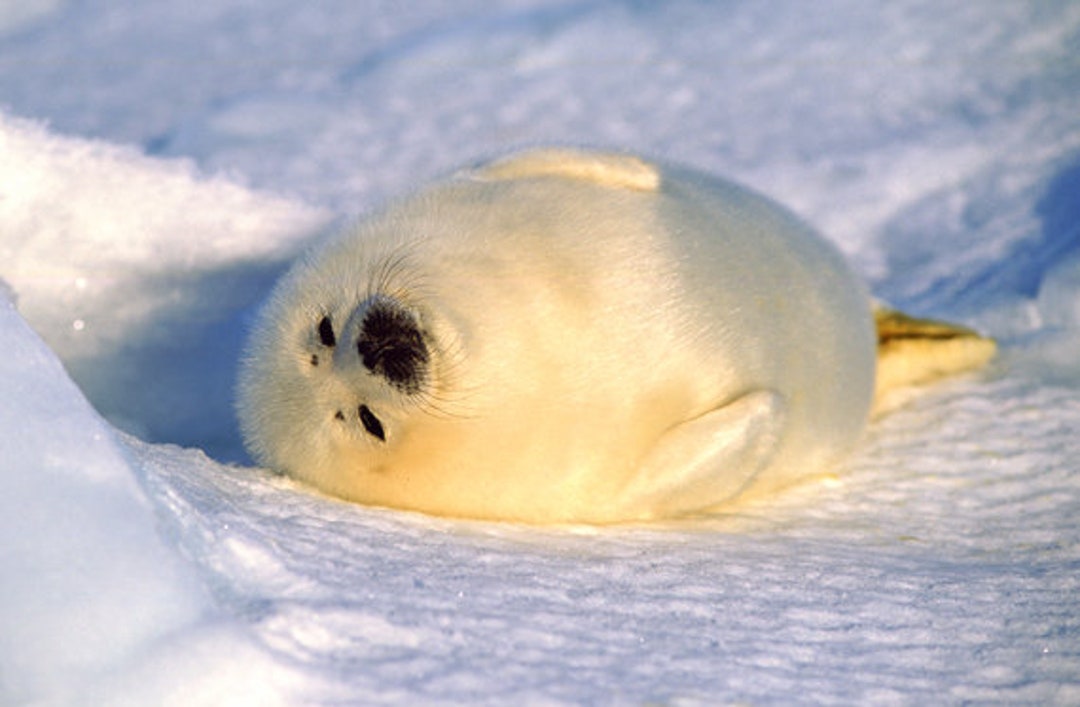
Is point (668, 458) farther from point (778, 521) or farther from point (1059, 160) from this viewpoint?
point (1059, 160)

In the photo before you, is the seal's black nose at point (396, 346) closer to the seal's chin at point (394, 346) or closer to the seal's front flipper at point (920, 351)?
the seal's chin at point (394, 346)

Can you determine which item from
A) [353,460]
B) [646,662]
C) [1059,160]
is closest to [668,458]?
[353,460]

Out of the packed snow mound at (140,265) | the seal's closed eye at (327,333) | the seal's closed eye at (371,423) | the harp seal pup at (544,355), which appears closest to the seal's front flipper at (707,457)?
the harp seal pup at (544,355)

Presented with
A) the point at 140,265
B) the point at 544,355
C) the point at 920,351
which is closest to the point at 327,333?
the point at 544,355

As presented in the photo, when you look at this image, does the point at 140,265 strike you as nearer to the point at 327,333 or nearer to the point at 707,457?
the point at 327,333

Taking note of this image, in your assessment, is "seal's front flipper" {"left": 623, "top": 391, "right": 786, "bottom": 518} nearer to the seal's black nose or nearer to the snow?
the snow

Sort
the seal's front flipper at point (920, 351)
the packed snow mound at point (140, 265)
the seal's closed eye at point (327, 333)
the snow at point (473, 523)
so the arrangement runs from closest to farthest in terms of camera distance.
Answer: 1. the snow at point (473, 523)
2. the seal's closed eye at point (327, 333)
3. the packed snow mound at point (140, 265)
4. the seal's front flipper at point (920, 351)
